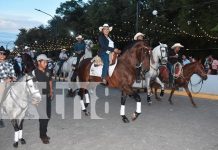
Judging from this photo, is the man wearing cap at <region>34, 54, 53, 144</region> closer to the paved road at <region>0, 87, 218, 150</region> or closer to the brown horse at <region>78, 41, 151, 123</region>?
the paved road at <region>0, 87, 218, 150</region>

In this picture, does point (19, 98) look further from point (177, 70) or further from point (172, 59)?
point (172, 59)

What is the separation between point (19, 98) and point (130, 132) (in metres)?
3.06

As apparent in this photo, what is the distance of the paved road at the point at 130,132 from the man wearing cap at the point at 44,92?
0.35m

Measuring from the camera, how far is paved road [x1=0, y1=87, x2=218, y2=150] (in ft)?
27.1

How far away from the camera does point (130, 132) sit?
9641 millimetres

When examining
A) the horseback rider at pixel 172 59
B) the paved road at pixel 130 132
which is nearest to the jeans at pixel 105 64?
the paved road at pixel 130 132

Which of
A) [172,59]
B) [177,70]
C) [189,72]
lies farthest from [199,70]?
[172,59]

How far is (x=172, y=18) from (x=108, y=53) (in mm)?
32036

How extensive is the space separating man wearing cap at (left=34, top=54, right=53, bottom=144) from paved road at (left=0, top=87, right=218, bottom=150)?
35cm

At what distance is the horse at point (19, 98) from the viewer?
772 centimetres

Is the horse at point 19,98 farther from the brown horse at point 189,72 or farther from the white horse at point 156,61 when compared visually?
the brown horse at point 189,72

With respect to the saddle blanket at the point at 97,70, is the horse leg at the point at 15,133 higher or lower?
lower

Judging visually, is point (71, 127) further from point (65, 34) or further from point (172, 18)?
point (65, 34)

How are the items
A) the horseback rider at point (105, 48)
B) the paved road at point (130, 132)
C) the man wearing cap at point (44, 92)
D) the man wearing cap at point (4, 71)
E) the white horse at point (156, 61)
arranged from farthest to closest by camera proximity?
the white horse at point (156, 61) → the horseback rider at point (105, 48) → the man wearing cap at point (4, 71) → the man wearing cap at point (44, 92) → the paved road at point (130, 132)
